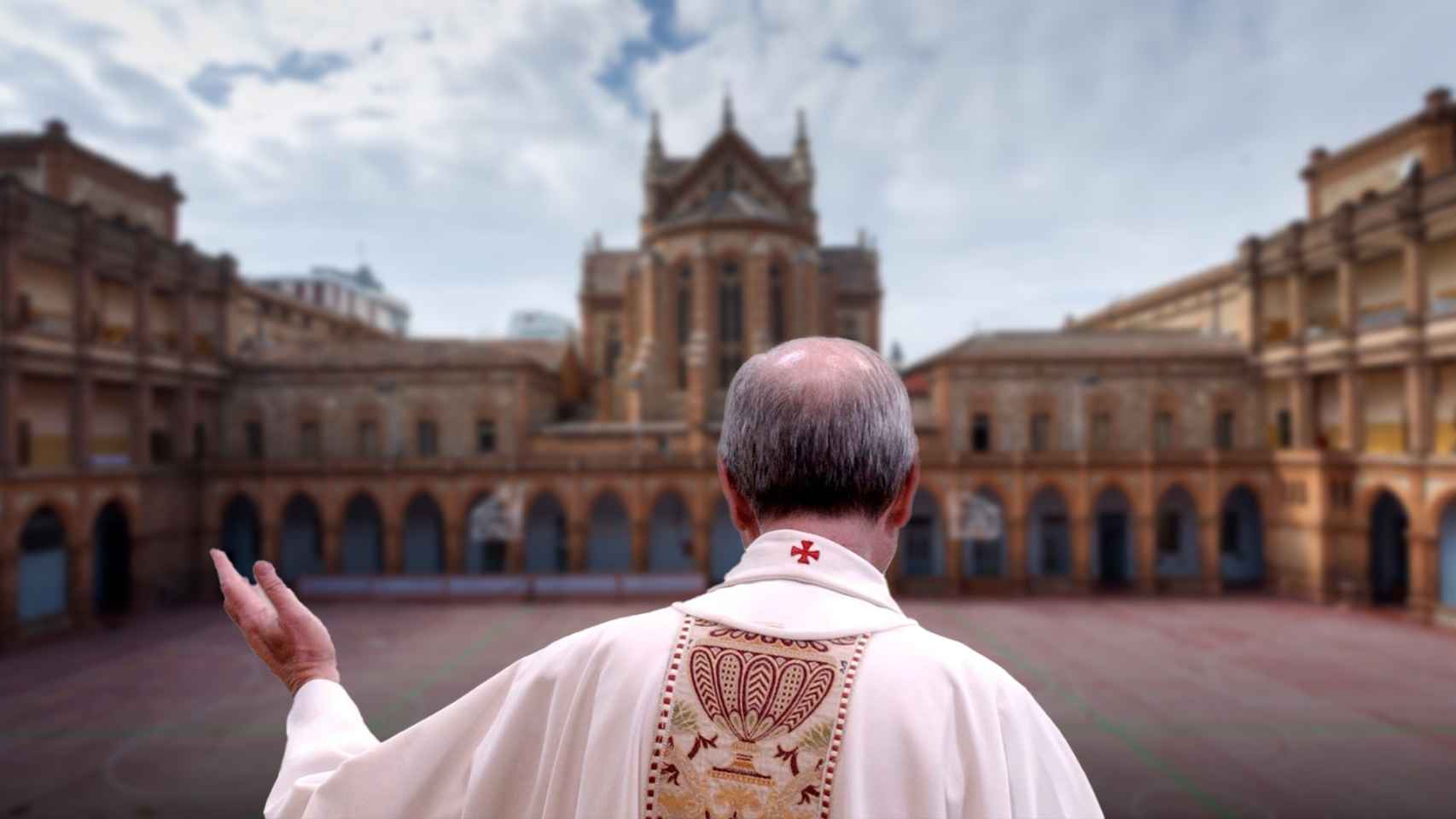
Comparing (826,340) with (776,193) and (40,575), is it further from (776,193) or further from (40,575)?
(776,193)

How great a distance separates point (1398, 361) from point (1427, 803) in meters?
19.6

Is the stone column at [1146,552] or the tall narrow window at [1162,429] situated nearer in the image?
the stone column at [1146,552]

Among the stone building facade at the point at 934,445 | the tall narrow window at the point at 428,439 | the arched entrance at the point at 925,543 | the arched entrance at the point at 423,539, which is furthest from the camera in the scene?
the arched entrance at the point at 423,539

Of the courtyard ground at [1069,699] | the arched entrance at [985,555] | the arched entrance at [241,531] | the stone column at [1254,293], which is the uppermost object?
the stone column at [1254,293]

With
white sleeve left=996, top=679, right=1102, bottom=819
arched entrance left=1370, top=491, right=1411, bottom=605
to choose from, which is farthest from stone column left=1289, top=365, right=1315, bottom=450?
white sleeve left=996, top=679, right=1102, bottom=819

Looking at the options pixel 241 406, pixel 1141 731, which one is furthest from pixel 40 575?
pixel 1141 731

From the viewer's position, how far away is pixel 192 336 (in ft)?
104

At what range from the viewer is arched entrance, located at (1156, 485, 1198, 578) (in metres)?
32.0

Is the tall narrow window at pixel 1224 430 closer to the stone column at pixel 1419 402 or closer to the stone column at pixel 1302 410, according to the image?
the stone column at pixel 1302 410

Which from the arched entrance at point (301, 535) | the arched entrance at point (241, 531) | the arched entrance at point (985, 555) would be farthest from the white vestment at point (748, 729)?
the arched entrance at point (241, 531)

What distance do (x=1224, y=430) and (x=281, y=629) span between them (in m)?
36.2

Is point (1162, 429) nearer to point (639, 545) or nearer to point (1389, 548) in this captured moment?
point (1389, 548)

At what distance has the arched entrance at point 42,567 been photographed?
2411 centimetres

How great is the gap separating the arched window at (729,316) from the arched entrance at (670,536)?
8.48m
